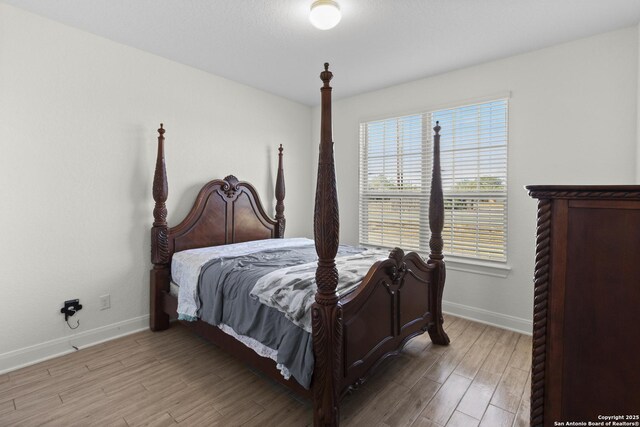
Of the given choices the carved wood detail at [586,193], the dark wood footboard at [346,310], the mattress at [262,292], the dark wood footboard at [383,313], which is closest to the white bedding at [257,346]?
the mattress at [262,292]

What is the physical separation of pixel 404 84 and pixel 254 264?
2643mm

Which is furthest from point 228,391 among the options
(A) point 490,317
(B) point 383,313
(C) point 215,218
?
(A) point 490,317

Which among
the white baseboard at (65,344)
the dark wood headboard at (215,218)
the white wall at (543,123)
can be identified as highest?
the white wall at (543,123)

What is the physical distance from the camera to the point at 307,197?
4512mm

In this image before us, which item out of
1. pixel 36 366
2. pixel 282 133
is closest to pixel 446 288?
pixel 282 133

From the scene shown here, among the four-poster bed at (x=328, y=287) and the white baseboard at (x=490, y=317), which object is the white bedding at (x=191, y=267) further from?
the white baseboard at (x=490, y=317)

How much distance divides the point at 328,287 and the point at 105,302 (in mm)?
2206

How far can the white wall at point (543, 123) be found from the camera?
2451 mm

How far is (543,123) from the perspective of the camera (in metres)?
2.76

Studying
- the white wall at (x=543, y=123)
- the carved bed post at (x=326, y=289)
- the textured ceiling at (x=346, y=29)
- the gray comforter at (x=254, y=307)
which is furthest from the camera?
the white wall at (x=543, y=123)

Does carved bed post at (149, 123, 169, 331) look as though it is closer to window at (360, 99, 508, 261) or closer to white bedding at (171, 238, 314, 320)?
white bedding at (171, 238, 314, 320)

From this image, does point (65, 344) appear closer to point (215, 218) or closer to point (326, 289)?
point (215, 218)

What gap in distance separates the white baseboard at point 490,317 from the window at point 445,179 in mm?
530

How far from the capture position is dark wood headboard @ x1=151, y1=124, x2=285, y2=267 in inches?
111
